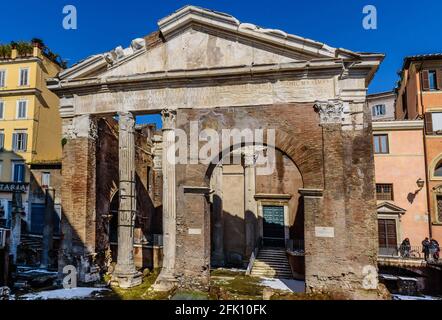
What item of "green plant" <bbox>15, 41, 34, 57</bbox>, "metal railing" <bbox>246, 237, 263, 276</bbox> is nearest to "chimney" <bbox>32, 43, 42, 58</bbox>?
"green plant" <bbox>15, 41, 34, 57</bbox>

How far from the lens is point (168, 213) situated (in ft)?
37.2

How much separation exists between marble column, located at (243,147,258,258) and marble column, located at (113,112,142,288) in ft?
25.3

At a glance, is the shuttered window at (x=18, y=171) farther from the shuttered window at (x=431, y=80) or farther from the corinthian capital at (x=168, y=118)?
the shuttered window at (x=431, y=80)

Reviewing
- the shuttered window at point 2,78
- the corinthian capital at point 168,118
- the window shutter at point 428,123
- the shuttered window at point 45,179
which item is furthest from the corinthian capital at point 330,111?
the shuttered window at point 2,78

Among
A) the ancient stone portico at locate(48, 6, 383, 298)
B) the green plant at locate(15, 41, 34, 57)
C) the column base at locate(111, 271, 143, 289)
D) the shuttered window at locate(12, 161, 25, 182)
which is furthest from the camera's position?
the green plant at locate(15, 41, 34, 57)

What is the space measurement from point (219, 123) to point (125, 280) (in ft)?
19.6

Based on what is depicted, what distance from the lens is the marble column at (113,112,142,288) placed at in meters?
11.7

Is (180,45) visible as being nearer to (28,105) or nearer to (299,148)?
(299,148)

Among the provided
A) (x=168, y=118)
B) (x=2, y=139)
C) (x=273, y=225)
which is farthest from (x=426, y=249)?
(x=2, y=139)

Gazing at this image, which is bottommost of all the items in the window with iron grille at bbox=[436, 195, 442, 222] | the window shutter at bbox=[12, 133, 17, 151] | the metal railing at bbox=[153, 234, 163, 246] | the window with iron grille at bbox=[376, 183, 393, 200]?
the metal railing at bbox=[153, 234, 163, 246]

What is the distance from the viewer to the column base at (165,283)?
35.5 feet

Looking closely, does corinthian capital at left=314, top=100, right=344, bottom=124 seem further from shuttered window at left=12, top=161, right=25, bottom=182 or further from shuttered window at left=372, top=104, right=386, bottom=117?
shuttered window at left=372, top=104, right=386, bottom=117

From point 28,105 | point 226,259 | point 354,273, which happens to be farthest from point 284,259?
point 28,105

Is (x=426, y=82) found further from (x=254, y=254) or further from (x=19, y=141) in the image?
(x=19, y=141)
